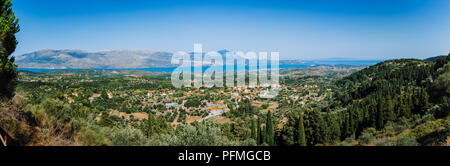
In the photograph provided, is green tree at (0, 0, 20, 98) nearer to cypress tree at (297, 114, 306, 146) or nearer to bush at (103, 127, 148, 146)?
bush at (103, 127, 148, 146)

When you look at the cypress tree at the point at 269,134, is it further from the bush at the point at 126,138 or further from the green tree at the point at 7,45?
the green tree at the point at 7,45

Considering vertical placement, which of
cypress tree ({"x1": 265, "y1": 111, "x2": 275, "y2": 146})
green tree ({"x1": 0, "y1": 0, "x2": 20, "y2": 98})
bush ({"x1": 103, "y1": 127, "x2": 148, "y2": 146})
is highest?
green tree ({"x1": 0, "y1": 0, "x2": 20, "y2": 98})

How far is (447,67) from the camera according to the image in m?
27.8

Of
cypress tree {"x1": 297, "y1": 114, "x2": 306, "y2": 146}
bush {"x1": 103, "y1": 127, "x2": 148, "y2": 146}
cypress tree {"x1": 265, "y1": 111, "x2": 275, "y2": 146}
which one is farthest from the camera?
cypress tree {"x1": 265, "y1": 111, "x2": 275, "y2": 146}

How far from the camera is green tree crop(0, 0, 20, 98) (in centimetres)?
776

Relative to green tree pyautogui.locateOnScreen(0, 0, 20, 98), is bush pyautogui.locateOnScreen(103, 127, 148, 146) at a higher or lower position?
lower

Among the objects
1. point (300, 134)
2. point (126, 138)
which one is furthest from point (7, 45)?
point (300, 134)

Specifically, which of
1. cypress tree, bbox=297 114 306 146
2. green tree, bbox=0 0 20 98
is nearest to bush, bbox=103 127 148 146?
green tree, bbox=0 0 20 98

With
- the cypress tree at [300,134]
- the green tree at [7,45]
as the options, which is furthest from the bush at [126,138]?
the cypress tree at [300,134]

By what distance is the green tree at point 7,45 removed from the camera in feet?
25.4
